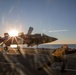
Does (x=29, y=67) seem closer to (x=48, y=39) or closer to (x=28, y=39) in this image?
(x=28, y=39)

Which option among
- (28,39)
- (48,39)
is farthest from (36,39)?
(48,39)

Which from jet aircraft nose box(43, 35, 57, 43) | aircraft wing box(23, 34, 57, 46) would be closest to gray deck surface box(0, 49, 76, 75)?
aircraft wing box(23, 34, 57, 46)

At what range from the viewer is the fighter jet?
4172cm

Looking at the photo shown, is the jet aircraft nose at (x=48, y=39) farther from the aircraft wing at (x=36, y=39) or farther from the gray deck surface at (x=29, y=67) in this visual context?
the gray deck surface at (x=29, y=67)

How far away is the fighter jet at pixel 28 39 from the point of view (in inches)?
1642

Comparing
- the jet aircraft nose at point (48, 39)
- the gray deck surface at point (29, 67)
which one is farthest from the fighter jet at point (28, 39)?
the gray deck surface at point (29, 67)

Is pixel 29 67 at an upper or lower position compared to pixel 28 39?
lower

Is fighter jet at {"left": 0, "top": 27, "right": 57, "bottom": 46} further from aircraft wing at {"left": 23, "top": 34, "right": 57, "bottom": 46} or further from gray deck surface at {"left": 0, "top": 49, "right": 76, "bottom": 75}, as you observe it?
gray deck surface at {"left": 0, "top": 49, "right": 76, "bottom": 75}

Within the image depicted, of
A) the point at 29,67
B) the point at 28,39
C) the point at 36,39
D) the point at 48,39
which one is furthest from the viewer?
the point at 48,39

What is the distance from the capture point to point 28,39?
42281 mm

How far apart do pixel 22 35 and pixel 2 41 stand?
18.9 ft

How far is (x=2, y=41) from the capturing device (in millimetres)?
47125

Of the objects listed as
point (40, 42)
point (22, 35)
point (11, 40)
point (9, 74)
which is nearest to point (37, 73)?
point (9, 74)

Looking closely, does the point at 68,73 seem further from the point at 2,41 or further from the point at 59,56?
the point at 2,41
